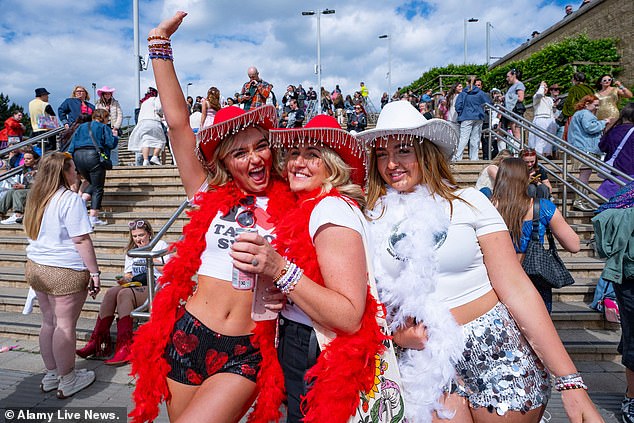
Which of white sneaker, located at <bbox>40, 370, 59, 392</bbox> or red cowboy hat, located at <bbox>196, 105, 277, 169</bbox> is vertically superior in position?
red cowboy hat, located at <bbox>196, 105, 277, 169</bbox>

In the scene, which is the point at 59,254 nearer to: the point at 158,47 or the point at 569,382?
the point at 158,47

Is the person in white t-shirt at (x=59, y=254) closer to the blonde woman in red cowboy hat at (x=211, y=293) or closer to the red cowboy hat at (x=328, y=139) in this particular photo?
the blonde woman in red cowboy hat at (x=211, y=293)

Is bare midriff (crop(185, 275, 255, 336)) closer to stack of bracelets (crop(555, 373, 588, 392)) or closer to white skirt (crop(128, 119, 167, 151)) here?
stack of bracelets (crop(555, 373, 588, 392))

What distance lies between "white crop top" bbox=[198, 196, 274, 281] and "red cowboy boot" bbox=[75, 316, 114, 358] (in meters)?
3.00

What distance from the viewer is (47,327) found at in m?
3.67

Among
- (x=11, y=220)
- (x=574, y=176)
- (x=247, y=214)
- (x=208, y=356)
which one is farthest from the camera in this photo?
(x=11, y=220)

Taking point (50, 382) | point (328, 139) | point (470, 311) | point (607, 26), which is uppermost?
point (607, 26)

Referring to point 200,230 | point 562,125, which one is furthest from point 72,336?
point 562,125

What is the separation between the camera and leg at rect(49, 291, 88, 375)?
3.60 meters

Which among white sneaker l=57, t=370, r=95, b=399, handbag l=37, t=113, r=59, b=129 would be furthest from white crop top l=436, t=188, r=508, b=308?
handbag l=37, t=113, r=59, b=129

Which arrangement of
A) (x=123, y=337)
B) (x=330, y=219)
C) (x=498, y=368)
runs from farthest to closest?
(x=123, y=337) → (x=498, y=368) → (x=330, y=219)

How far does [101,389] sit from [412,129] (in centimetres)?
363

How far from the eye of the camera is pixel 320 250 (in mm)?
1537

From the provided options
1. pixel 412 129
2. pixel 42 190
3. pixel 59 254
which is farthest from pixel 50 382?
pixel 412 129
